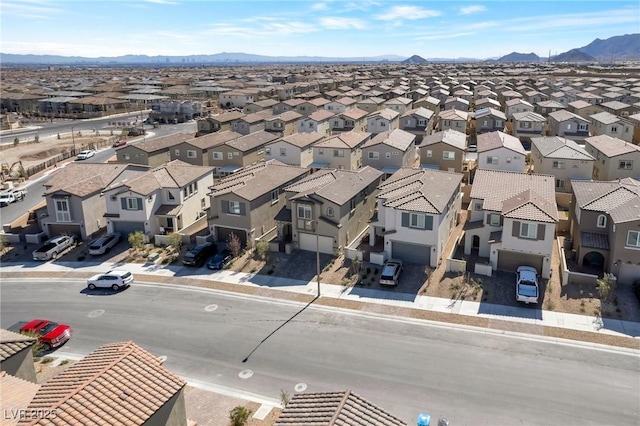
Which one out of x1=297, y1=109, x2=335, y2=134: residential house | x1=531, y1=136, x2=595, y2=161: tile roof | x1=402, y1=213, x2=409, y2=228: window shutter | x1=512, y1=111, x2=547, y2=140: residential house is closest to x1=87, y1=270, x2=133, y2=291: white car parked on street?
x1=402, y1=213, x2=409, y2=228: window shutter

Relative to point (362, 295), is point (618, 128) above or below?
above

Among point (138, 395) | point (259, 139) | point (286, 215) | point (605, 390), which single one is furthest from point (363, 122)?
point (138, 395)

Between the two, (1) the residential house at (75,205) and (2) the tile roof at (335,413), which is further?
(1) the residential house at (75,205)

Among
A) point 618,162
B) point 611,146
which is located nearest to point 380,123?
point 611,146

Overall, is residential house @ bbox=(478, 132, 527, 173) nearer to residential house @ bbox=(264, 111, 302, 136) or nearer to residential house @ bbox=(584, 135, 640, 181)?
residential house @ bbox=(584, 135, 640, 181)

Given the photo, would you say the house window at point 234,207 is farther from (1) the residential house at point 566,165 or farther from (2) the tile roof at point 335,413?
(1) the residential house at point 566,165

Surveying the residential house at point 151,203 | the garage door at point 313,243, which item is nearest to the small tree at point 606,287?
the garage door at point 313,243

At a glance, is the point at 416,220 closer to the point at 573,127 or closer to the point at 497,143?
the point at 497,143
